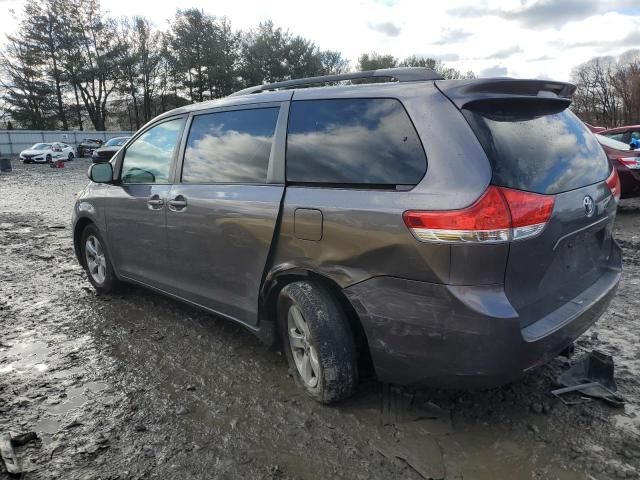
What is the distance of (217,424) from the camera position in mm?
2715

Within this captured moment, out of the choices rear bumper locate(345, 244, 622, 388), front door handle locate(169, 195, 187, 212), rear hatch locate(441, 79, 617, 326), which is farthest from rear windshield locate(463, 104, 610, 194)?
front door handle locate(169, 195, 187, 212)

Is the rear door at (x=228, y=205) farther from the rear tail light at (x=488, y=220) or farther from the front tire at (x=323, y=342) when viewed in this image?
the rear tail light at (x=488, y=220)

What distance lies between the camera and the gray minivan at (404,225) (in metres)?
2.20

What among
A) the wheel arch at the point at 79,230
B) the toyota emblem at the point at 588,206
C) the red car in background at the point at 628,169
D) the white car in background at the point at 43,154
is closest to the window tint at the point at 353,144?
the toyota emblem at the point at 588,206

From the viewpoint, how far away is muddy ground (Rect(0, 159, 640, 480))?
2359 millimetres

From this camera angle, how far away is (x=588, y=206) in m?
2.57

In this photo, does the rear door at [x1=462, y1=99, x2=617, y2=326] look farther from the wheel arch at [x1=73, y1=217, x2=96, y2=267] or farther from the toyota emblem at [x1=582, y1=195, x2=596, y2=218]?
the wheel arch at [x1=73, y1=217, x2=96, y2=267]

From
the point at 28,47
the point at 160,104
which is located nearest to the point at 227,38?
the point at 160,104

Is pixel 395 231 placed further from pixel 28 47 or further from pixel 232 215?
pixel 28 47

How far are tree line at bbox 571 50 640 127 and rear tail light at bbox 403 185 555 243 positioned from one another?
50933 millimetres

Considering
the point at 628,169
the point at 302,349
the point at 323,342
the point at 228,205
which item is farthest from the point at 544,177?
the point at 628,169

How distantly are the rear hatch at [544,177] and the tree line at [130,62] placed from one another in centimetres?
4492

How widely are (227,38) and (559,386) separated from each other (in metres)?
52.3

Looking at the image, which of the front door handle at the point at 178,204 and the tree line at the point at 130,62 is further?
the tree line at the point at 130,62
